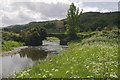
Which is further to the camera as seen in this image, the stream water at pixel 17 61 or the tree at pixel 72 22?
the tree at pixel 72 22

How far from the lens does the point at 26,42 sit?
363 feet

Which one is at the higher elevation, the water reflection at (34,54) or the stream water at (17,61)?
the stream water at (17,61)

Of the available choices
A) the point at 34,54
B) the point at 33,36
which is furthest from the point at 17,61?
the point at 33,36

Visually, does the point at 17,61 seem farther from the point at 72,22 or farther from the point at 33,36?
the point at 33,36

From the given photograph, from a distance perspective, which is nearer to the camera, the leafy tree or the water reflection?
the water reflection

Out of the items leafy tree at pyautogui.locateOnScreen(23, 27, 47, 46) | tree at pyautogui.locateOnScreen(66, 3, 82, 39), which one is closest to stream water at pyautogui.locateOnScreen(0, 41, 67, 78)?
tree at pyautogui.locateOnScreen(66, 3, 82, 39)

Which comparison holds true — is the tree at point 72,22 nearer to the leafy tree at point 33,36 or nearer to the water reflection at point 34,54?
the leafy tree at point 33,36

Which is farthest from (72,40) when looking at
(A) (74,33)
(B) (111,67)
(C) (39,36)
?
(B) (111,67)

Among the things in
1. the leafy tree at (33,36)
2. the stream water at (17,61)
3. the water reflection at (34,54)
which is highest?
the leafy tree at (33,36)

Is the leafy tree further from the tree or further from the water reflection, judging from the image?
the water reflection

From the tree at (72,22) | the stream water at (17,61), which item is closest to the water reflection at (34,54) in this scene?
the stream water at (17,61)

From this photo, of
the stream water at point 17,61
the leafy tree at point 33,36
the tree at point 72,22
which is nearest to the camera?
the stream water at point 17,61

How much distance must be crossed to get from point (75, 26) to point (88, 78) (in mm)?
82138

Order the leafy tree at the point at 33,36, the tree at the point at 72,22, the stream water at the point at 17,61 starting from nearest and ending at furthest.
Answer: the stream water at the point at 17,61 < the tree at the point at 72,22 < the leafy tree at the point at 33,36
